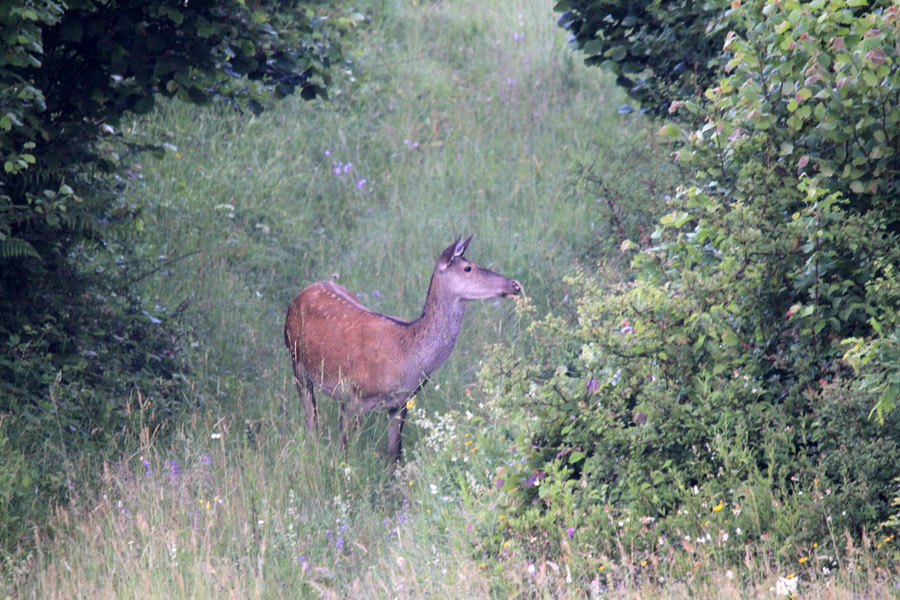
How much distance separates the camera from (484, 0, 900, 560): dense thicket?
4438 mm

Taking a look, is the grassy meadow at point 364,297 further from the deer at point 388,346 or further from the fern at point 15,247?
the fern at point 15,247

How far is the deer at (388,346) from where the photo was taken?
7.44m

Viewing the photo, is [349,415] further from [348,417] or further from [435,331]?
[435,331]

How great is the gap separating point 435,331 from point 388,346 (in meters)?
0.37

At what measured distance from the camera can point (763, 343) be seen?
4965mm

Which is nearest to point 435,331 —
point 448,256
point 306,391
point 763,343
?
point 448,256

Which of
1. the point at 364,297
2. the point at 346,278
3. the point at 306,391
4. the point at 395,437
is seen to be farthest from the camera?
the point at 346,278

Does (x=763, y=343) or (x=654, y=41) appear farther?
(x=654, y=41)

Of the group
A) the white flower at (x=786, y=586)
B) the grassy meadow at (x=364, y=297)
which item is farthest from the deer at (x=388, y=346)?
the white flower at (x=786, y=586)

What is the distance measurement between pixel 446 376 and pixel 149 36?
11.4 feet

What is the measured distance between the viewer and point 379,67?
14.0 m

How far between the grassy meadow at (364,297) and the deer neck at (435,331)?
1.38ft

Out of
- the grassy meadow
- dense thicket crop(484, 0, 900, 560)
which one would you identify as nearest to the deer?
the grassy meadow

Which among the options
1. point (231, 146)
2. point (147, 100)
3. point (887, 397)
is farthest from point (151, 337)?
point (887, 397)
